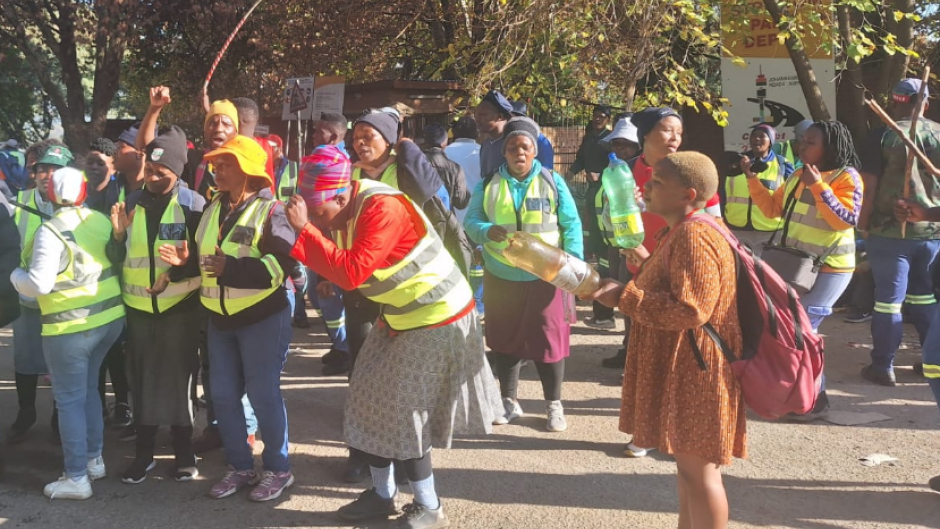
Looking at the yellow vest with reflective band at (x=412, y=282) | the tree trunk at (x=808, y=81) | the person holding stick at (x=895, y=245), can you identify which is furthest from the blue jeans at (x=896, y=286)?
the yellow vest with reflective band at (x=412, y=282)

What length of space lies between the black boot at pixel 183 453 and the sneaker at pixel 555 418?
2.18 m

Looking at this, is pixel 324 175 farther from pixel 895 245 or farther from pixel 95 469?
pixel 895 245

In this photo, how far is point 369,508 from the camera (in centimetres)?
399

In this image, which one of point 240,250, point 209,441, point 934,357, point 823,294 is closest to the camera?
point 240,250

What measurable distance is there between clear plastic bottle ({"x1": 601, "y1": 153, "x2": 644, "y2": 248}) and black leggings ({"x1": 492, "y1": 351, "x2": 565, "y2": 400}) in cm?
145

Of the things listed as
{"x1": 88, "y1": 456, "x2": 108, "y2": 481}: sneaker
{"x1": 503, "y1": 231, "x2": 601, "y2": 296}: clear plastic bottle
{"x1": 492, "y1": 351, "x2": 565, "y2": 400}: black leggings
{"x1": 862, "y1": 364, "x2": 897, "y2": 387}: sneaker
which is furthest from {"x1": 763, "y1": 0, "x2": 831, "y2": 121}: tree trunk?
{"x1": 88, "y1": 456, "x2": 108, "y2": 481}: sneaker

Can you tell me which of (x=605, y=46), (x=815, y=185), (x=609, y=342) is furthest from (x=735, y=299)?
(x=605, y=46)

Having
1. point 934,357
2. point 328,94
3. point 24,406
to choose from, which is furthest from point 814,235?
point 328,94

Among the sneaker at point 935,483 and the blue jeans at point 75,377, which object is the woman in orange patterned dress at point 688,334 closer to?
the sneaker at point 935,483

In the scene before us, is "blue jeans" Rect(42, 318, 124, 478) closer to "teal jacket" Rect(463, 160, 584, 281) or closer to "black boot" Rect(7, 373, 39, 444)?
"black boot" Rect(7, 373, 39, 444)

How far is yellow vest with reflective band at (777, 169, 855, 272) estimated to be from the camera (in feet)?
17.2

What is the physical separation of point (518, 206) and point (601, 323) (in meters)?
3.47

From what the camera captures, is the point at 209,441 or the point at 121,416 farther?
the point at 121,416

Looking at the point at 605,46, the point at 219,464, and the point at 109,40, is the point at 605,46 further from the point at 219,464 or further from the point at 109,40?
the point at 109,40
